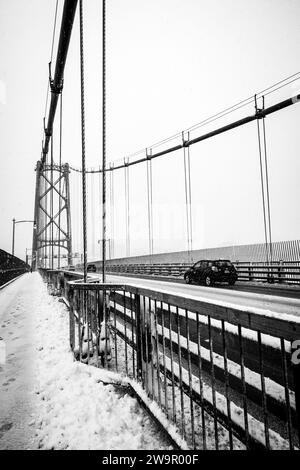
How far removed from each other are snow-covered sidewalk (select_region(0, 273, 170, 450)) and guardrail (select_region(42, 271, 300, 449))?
0.24 metres

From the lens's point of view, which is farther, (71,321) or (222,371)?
(71,321)

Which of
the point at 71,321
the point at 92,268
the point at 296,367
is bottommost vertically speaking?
the point at 71,321

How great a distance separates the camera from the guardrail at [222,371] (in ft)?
5.11

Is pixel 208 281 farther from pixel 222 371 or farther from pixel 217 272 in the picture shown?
pixel 222 371

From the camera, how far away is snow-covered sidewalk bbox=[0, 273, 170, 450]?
236 cm

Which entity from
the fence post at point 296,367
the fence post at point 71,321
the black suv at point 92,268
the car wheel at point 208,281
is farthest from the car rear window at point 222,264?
the black suv at point 92,268

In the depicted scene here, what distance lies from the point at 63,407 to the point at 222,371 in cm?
173

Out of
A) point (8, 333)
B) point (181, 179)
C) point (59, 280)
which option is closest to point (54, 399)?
point (8, 333)

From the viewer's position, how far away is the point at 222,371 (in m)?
2.75

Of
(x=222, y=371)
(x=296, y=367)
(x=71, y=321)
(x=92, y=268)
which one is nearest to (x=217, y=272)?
(x=71, y=321)

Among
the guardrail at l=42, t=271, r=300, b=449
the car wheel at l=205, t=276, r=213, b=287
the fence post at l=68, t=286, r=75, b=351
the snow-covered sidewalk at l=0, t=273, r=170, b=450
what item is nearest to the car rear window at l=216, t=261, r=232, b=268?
the car wheel at l=205, t=276, r=213, b=287

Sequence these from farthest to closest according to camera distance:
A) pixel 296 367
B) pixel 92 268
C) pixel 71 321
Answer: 1. pixel 92 268
2. pixel 71 321
3. pixel 296 367
